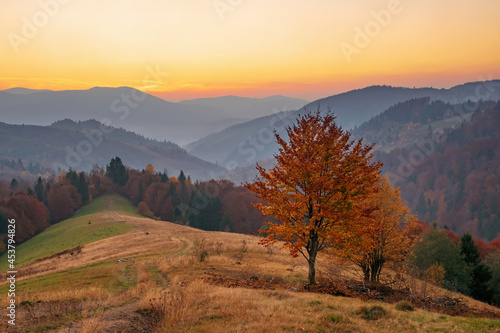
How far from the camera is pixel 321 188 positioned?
2067 centimetres

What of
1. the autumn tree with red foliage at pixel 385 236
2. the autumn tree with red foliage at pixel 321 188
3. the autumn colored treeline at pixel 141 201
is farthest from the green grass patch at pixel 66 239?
the autumn tree with red foliage at pixel 385 236

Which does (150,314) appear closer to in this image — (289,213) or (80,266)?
(289,213)

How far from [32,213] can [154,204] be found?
142 ft

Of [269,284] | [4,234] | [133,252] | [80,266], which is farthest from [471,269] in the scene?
[4,234]

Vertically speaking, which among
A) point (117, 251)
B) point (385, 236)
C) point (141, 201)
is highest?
point (385, 236)

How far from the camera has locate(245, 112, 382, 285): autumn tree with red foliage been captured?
832 inches

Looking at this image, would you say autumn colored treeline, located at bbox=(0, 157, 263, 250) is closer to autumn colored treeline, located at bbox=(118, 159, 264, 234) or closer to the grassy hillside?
autumn colored treeline, located at bbox=(118, 159, 264, 234)

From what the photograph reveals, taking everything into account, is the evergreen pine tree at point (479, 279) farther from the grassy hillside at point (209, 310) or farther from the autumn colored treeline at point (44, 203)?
the autumn colored treeline at point (44, 203)

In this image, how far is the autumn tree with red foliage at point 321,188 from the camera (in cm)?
2112

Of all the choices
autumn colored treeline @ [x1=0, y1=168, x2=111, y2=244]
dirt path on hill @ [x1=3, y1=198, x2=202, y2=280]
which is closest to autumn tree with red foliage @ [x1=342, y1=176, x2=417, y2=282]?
dirt path on hill @ [x1=3, y1=198, x2=202, y2=280]

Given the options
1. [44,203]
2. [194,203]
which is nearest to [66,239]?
[194,203]

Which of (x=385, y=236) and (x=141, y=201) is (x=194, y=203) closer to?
(x=141, y=201)

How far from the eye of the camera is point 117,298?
1703 cm

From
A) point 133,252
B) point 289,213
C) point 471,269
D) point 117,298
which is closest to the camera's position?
point 117,298
